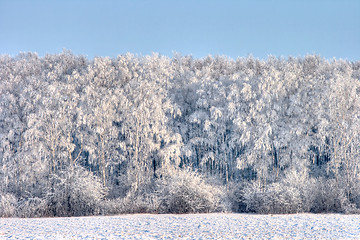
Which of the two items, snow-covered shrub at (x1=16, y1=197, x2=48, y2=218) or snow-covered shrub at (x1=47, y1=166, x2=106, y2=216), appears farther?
snow-covered shrub at (x1=47, y1=166, x2=106, y2=216)

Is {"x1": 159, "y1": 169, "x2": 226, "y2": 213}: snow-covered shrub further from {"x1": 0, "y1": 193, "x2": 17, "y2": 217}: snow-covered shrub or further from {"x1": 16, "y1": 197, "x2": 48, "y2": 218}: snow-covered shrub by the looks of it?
{"x1": 0, "y1": 193, "x2": 17, "y2": 217}: snow-covered shrub

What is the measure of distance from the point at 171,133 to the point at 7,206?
8.94m

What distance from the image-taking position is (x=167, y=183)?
1535 cm

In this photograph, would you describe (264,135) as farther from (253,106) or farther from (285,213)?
(285,213)

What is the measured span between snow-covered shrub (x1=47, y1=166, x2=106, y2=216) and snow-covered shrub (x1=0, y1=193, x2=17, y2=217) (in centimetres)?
148

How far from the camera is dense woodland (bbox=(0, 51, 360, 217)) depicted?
15.7 metres

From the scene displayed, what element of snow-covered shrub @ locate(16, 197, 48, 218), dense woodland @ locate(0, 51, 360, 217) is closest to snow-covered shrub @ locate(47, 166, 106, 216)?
dense woodland @ locate(0, 51, 360, 217)

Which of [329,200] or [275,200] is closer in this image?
[275,200]

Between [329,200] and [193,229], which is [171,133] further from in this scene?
[193,229]

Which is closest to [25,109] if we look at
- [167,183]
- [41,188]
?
[41,188]

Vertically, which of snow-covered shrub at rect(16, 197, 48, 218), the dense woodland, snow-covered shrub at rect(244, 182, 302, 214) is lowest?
snow-covered shrub at rect(16, 197, 48, 218)

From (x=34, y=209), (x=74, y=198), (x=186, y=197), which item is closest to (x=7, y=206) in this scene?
(x=34, y=209)

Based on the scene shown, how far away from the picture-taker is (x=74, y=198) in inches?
569

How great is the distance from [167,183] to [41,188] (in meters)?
6.21
